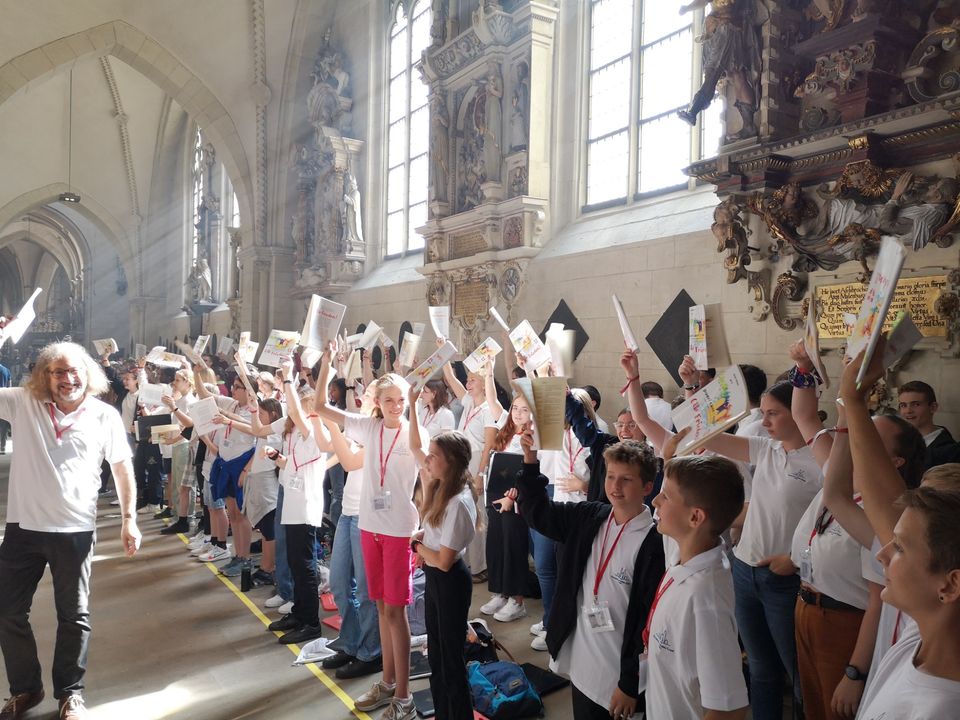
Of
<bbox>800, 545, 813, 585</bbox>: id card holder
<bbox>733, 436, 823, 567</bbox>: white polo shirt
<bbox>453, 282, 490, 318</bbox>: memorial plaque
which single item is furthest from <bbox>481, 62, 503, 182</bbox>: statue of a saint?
<bbox>800, 545, 813, 585</bbox>: id card holder

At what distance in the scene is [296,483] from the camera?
4699mm

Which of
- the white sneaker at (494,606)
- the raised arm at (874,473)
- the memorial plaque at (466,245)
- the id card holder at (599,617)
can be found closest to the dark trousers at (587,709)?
the id card holder at (599,617)

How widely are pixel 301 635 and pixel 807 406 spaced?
3477mm

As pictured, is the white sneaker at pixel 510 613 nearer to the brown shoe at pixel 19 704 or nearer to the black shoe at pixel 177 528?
the brown shoe at pixel 19 704

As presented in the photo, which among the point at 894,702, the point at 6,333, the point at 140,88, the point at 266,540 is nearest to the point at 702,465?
the point at 894,702

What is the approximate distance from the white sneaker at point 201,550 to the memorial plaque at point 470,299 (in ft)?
12.9

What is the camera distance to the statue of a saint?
8.41 m

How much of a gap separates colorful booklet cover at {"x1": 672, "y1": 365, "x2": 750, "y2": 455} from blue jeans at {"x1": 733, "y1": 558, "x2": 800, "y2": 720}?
0.93 meters

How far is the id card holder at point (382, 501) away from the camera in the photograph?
374 cm

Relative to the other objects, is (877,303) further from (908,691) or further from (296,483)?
(296,483)

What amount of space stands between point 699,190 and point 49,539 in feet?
19.0

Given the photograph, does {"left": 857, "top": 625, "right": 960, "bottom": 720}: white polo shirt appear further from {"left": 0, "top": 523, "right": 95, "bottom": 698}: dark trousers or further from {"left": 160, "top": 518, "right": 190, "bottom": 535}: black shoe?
{"left": 160, "top": 518, "right": 190, "bottom": 535}: black shoe

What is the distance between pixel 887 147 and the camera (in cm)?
439

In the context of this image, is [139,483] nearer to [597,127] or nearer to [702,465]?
[597,127]
